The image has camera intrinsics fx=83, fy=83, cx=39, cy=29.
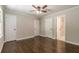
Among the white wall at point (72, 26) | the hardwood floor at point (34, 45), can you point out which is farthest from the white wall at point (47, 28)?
the white wall at point (72, 26)

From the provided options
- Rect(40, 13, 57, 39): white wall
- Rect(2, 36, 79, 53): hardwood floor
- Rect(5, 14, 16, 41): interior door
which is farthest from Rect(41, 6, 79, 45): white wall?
Rect(5, 14, 16, 41): interior door

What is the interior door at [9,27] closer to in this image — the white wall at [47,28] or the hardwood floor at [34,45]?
the hardwood floor at [34,45]

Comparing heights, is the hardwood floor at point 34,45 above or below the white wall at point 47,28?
below

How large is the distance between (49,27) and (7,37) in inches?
51.3

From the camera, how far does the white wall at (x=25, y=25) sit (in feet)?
7.44

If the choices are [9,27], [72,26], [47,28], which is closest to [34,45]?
[47,28]

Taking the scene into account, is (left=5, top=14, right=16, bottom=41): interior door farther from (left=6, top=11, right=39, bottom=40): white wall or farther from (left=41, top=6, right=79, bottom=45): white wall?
(left=41, top=6, right=79, bottom=45): white wall

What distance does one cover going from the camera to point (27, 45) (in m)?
2.78

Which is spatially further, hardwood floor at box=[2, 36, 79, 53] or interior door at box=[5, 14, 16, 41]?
hardwood floor at box=[2, 36, 79, 53]

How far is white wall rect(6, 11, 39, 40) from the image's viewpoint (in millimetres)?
2269
